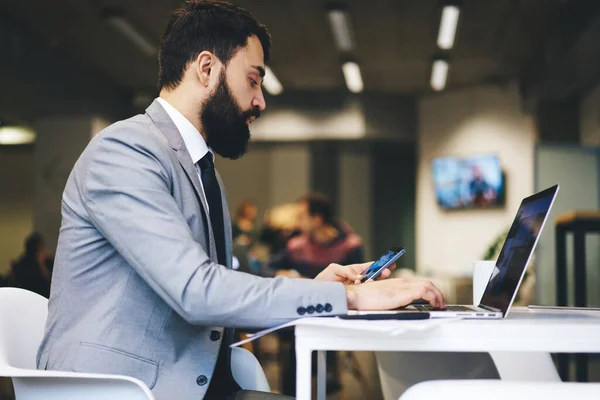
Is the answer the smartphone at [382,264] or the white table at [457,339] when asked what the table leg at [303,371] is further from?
the smartphone at [382,264]

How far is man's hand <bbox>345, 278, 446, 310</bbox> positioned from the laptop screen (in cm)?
13

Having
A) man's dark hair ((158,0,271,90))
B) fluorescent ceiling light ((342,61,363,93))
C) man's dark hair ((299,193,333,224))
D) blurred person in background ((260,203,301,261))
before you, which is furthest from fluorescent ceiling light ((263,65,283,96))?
man's dark hair ((158,0,271,90))

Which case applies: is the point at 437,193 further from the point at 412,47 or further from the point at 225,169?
the point at 225,169

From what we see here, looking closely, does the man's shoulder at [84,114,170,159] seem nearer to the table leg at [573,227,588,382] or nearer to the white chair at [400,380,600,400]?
the white chair at [400,380,600,400]

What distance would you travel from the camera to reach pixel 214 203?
1.51 m

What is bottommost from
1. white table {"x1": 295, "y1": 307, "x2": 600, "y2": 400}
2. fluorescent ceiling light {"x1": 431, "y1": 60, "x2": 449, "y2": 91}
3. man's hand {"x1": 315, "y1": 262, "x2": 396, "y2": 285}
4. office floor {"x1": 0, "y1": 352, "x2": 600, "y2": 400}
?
office floor {"x1": 0, "y1": 352, "x2": 600, "y2": 400}

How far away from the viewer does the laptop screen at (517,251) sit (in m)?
1.25

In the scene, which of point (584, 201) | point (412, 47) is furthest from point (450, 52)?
point (584, 201)

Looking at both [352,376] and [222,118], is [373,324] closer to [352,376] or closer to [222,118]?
[222,118]

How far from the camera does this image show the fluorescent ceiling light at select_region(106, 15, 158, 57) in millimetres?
6715

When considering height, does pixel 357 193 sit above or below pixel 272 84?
below

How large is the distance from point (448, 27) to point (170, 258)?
6.17 meters

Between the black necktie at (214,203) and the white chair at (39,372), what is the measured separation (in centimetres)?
26

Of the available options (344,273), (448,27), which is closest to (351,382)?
(448,27)
